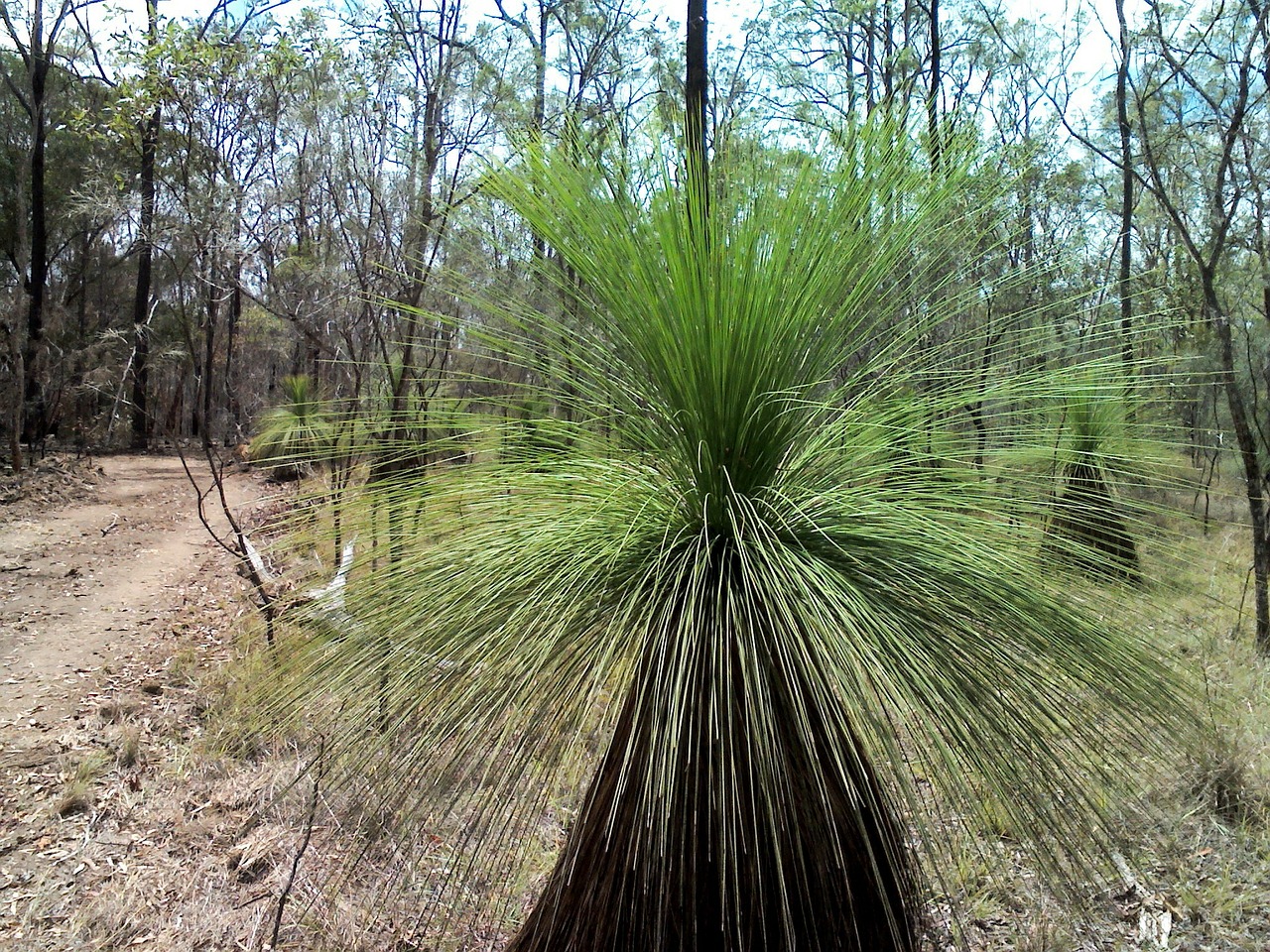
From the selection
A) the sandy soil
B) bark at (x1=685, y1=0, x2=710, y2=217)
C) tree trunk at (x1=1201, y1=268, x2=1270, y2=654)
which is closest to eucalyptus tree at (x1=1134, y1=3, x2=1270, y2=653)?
tree trunk at (x1=1201, y1=268, x2=1270, y2=654)

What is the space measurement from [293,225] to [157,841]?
408 cm

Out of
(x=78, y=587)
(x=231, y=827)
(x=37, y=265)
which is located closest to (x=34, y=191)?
(x=37, y=265)

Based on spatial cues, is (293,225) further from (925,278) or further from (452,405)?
(925,278)

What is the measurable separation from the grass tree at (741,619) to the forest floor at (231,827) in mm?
210

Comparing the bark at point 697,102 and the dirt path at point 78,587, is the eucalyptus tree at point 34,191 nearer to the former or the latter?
the dirt path at point 78,587

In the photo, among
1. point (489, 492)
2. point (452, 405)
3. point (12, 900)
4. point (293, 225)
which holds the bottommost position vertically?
point (12, 900)

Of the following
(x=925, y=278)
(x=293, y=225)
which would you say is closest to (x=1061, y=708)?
(x=925, y=278)

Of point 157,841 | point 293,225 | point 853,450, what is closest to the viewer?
point 853,450

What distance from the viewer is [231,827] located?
10.0 ft

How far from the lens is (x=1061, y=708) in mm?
1216

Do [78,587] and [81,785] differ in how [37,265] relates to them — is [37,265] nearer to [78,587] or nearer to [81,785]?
[78,587]

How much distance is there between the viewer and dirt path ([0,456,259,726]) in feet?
13.7

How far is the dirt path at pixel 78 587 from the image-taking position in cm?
419

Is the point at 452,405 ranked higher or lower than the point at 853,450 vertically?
higher
